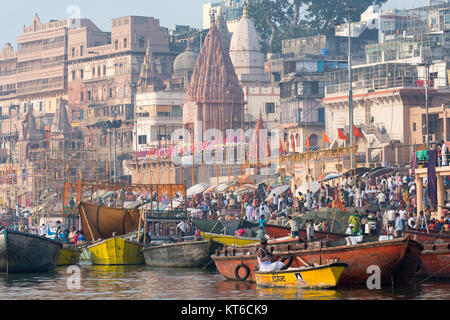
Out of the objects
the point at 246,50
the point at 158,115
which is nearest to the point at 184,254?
the point at 158,115

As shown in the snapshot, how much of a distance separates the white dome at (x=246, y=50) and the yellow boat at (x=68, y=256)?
187 feet

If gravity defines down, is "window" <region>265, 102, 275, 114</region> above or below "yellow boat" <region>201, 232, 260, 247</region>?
above

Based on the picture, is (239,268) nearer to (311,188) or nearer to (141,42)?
(311,188)

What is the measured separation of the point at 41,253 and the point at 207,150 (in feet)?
143

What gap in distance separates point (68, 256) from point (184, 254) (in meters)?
4.66

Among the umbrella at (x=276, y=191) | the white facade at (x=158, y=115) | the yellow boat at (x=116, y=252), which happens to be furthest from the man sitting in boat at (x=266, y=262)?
the white facade at (x=158, y=115)

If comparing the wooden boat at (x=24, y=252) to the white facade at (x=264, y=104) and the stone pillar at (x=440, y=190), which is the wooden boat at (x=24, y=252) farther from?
the white facade at (x=264, y=104)

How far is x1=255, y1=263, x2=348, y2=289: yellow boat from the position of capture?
2498cm

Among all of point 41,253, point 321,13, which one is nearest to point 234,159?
point 321,13

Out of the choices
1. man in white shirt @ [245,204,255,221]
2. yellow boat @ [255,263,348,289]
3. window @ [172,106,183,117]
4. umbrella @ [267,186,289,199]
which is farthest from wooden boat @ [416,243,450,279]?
window @ [172,106,183,117]

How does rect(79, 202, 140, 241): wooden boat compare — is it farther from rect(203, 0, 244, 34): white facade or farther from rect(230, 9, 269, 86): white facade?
rect(203, 0, 244, 34): white facade

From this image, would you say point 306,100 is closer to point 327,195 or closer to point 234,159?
point 234,159

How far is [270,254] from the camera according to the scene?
87.9 ft

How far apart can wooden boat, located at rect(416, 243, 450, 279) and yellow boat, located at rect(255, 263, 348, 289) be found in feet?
11.7
